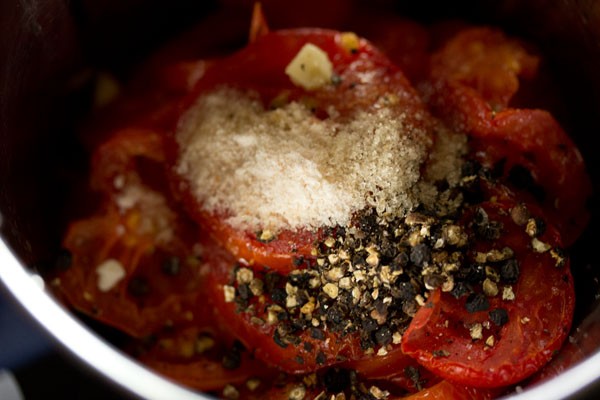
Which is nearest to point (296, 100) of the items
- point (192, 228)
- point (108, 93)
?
point (192, 228)

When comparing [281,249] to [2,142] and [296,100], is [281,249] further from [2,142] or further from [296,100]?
[2,142]

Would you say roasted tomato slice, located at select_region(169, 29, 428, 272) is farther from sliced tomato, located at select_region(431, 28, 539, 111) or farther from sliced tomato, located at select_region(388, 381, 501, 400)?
sliced tomato, located at select_region(388, 381, 501, 400)

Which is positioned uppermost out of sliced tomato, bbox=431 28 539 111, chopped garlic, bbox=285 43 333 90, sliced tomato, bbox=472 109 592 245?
chopped garlic, bbox=285 43 333 90

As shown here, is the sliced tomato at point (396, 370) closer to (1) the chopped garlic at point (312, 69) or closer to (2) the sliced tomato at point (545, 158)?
(2) the sliced tomato at point (545, 158)

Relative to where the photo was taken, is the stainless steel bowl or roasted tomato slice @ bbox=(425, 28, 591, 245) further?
roasted tomato slice @ bbox=(425, 28, 591, 245)

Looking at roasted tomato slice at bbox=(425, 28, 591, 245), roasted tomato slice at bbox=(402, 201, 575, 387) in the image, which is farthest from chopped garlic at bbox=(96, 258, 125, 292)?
roasted tomato slice at bbox=(425, 28, 591, 245)

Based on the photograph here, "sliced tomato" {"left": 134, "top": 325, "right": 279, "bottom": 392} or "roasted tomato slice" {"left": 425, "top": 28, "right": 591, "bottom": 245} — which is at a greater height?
"roasted tomato slice" {"left": 425, "top": 28, "right": 591, "bottom": 245}
